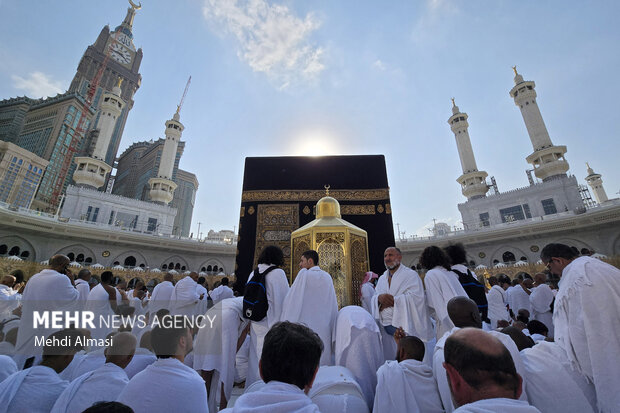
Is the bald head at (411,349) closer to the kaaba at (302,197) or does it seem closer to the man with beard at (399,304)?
the man with beard at (399,304)

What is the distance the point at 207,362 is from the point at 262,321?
0.49 metres

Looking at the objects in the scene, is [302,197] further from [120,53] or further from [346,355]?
[120,53]

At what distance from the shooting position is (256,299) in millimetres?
2230

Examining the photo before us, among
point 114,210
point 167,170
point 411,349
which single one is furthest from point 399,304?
point 167,170

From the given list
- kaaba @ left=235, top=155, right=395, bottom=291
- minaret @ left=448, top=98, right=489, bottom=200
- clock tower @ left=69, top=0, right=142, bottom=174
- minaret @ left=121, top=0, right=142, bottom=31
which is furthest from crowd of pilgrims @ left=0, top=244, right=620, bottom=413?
minaret @ left=121, top=0, right=142, bottom=31

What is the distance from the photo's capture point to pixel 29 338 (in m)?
2.08

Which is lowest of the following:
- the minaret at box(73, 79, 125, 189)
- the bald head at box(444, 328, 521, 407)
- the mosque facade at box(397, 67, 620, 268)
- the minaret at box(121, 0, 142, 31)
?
the bald head at box(444, 328, 521, 407)

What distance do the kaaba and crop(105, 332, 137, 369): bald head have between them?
17.5 feet

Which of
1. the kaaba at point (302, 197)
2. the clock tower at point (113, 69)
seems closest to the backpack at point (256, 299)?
the kaaba at point (302, 197)

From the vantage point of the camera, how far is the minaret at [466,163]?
67.0 ft

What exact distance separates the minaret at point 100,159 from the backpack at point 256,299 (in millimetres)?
23844

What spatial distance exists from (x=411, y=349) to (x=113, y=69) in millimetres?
51167

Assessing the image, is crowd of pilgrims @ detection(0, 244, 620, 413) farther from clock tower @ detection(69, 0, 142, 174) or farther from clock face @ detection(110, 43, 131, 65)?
clock face @ detection(110, 43, 131, 65)

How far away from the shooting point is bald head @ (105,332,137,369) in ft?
4.36
